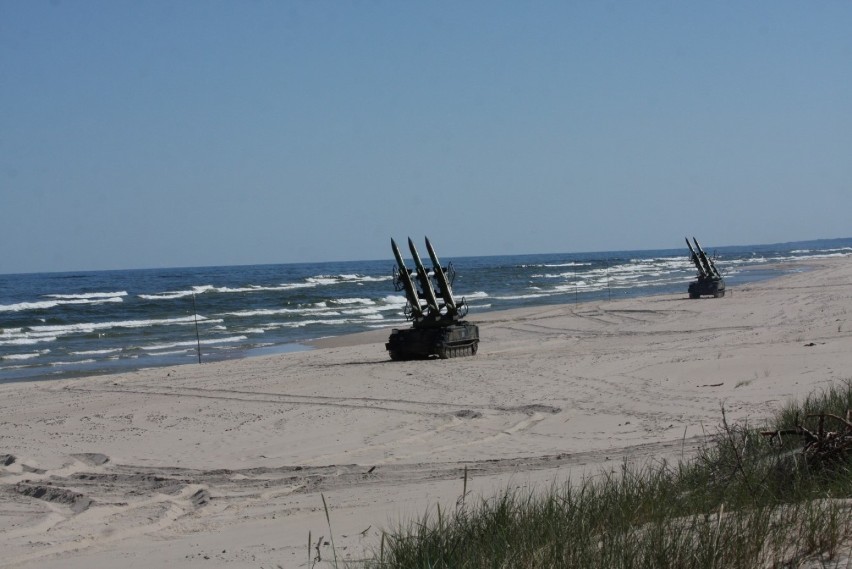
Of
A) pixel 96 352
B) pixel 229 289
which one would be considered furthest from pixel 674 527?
pixel 229 289

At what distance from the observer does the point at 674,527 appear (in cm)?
475

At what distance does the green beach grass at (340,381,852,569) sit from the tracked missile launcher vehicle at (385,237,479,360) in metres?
15.6

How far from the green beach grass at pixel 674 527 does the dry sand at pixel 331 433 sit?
922mm

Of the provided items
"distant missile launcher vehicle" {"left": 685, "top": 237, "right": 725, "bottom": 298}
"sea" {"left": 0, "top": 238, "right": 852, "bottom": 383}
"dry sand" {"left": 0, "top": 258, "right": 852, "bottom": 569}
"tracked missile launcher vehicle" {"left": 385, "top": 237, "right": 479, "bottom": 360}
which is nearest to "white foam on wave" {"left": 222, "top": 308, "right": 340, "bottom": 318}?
"sea" {"left": 0, "top": 238, "right": 852, "bottom": 383}

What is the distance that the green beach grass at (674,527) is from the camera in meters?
4.36

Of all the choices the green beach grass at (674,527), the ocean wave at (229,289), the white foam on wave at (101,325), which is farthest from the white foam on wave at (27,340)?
the green beach grass at (674,527)

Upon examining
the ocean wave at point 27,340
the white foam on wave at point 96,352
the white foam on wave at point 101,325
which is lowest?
the white foam on wave at point 96,352

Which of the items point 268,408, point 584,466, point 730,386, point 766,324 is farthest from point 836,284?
point 584,466

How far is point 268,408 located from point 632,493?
10.2 m

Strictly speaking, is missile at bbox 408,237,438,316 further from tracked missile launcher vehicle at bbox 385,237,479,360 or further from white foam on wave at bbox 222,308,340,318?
white foam on wave at bbox 222,308,340,318

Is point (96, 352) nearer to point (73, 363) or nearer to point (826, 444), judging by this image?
A: point (73, 363)

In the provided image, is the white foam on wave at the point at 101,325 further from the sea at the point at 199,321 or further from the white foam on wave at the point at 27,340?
the white foam on wave at the point at 27,340

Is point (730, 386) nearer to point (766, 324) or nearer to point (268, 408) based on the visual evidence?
point (268, 408)

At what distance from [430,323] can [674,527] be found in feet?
57.1
